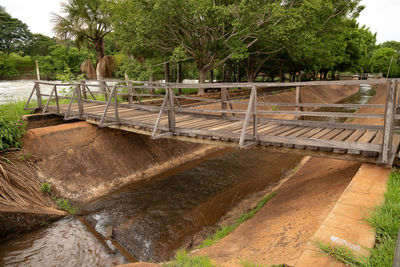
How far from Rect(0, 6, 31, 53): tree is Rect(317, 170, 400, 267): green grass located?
58.5 metres

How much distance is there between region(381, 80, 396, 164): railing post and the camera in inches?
160

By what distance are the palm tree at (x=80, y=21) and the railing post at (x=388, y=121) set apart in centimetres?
1517

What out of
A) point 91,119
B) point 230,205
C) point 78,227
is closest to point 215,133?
point 230,205

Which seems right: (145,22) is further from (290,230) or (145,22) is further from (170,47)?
(290,230)

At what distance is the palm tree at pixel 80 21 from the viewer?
1477 centimetres

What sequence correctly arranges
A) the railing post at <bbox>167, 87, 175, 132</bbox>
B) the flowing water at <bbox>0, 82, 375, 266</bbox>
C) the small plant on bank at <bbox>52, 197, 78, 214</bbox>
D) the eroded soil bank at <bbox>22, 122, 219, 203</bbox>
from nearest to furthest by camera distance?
the flowing water at <bbox>0, 82, 375, 266</bbox>
the railing post at <bbox>167, 87, 175, 132</bbox>
the small plant on bank at <bbox>52, 197, 78, 214</bbox>
the eroded soil bank at <bbox>22, 122, 219, 203</bbox>

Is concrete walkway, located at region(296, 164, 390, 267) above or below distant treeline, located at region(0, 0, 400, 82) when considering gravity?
below

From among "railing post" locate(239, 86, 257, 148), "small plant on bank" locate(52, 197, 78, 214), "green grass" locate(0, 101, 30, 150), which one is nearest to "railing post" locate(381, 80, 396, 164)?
"railing post" locate(239, 86, 257, 148)

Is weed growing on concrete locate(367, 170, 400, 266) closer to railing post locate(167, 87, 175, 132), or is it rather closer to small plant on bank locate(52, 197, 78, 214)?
railing post locate(167, 87, 175, 132)

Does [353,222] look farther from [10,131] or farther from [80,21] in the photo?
[80,21]

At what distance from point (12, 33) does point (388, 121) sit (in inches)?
2352

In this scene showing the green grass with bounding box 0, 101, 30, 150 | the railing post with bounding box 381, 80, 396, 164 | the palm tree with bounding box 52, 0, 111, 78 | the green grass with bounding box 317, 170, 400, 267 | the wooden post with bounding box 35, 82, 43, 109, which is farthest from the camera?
the palm tree with bounding box 52, 0, 111, 78

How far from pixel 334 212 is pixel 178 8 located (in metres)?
11.9

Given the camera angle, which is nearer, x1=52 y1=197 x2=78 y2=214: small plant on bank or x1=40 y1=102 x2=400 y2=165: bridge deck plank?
x1=40 y1=102 x2=400 y2=165: bridge deck plank
